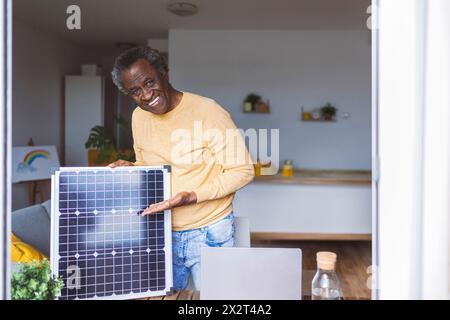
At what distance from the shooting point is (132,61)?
1.51 metres

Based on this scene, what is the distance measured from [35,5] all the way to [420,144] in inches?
76.2

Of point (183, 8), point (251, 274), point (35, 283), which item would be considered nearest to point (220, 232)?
point (251, 274)

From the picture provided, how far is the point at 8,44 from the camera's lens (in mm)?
1036

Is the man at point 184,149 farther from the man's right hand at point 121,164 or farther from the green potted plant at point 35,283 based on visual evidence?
the green potted plant at point 35,283

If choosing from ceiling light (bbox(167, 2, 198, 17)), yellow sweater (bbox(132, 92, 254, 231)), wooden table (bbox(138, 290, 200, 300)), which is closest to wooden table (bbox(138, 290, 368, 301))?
wooden table (bbox(138, 290, 200, 300))

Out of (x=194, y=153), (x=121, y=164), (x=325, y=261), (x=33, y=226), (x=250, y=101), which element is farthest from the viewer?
(x=250, y=101)

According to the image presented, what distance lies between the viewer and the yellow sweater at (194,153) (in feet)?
5.02

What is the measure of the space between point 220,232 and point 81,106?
9.21 ft

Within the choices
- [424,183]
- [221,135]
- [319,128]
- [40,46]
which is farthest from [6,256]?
[319,128]

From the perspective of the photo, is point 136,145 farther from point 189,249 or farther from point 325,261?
point 325,261

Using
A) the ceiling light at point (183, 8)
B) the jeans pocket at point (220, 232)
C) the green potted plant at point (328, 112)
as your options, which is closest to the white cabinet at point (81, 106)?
the ceiling light at point (183, 8)

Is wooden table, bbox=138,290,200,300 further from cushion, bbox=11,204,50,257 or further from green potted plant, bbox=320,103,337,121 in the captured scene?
green potted plant, bbox=320,103,337,121

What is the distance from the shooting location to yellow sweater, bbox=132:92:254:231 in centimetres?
153

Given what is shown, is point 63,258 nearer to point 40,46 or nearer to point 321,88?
point 40,46
